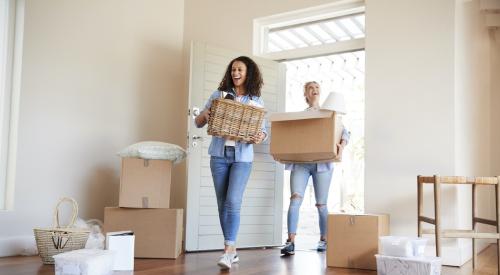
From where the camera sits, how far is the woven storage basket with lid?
277 centimetres

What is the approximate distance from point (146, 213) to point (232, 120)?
107cm

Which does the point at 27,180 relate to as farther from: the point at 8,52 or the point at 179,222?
the point at 179,222

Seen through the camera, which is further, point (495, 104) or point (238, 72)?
point (495, 104)

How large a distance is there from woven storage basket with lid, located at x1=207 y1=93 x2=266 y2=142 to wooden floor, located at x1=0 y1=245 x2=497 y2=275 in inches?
32.0

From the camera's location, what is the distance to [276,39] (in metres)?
4.79

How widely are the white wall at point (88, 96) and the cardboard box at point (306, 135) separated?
1.52m

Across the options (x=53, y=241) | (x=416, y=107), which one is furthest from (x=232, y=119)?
(x=416, y=107)

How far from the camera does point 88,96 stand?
13.1ft

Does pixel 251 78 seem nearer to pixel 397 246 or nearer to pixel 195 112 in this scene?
pixel 195 112

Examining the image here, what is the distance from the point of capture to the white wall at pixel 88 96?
359cm

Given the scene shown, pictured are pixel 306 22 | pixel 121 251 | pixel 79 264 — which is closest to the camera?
pixel 79 264

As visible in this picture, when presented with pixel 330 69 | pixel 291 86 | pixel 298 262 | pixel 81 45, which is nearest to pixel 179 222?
pixel 298 262

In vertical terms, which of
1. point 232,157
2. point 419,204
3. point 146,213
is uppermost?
point 232,157

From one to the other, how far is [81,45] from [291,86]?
510cm
